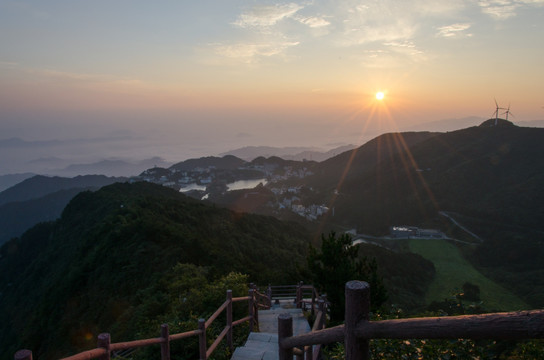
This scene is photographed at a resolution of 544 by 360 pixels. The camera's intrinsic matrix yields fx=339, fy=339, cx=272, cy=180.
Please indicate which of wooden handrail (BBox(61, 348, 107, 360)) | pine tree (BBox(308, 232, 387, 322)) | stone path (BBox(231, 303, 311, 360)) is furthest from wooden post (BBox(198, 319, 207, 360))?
pine tree (BBox(308, 232, 387, 322))

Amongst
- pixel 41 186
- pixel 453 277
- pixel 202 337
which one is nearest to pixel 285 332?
pixel 202 337

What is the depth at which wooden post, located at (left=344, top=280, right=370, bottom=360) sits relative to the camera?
1.69m

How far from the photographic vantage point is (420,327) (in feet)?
4.92

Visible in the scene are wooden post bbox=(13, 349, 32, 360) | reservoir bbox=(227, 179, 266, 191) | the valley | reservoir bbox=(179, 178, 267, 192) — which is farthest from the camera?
reservoir bbox=(227, 179, 266, 191)

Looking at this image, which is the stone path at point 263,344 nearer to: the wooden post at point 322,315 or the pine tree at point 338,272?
the wooden post at point 322,315

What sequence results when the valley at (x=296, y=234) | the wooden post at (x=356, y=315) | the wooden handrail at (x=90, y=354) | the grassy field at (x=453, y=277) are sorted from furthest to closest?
Result: 1. the grassy field at (x=453, y=277)
2. the valley at (x=296, y=234)
3. the wooden handrail at (x=90, y=354)
4. the wooden post at (x=356, y=315)

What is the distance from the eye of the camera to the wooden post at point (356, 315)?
5.53ft

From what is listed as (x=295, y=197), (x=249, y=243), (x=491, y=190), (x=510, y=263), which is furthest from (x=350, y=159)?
(x=249, y=243)

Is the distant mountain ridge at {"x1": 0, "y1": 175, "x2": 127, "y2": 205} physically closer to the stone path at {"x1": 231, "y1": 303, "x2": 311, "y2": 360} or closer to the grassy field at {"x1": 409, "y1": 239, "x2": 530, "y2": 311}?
the grassy field at {"x1": 409, "y1": 239, "x2": 530, "y2": 311}

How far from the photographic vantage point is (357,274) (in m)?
10.5

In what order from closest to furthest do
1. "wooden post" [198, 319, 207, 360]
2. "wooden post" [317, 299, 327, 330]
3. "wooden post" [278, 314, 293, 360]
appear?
"wooden post" [278, 314, 293, 360] < "wooden post" [317, 299, 327, 330] < "wooden post" [198, 319, 207, 360]

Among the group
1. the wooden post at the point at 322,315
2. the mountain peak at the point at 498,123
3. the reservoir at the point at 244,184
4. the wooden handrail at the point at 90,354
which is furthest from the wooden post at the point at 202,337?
the mountain peak at the point at 498,123

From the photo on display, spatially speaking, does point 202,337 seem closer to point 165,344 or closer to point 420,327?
point 165,344

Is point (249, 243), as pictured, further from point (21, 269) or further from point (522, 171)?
point (522, 171)
